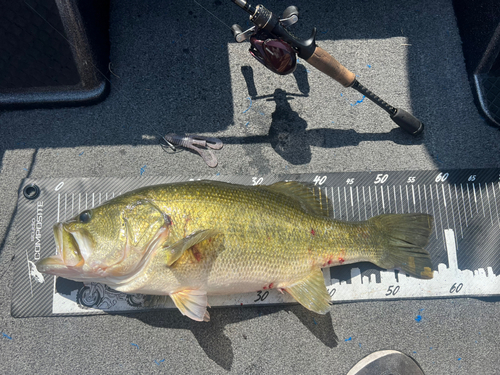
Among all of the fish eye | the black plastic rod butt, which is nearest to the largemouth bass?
the fish eye

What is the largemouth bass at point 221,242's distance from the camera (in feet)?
5.76

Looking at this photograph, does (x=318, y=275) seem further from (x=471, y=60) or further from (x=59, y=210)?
(x=471, y=60)

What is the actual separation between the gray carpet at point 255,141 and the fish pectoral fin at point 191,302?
0.42 m

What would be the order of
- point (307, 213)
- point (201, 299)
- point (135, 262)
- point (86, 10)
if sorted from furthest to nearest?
point (86, 10) < point (307, 213) < point (201, 299) < point (135, 262)

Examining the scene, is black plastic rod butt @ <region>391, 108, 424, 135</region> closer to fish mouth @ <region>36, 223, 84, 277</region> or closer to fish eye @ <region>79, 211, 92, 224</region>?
fish eye @ <region>79, 211, 92, 224</region>

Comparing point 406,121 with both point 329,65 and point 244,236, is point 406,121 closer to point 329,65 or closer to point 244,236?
point 329,65

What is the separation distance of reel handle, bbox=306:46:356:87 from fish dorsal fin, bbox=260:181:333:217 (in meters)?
0.72

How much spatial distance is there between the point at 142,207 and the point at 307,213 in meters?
0.96

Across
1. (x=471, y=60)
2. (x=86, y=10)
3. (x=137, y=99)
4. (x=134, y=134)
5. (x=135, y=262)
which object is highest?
(x=86, y=10)

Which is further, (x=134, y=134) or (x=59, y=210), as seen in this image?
(x=134, y=134)

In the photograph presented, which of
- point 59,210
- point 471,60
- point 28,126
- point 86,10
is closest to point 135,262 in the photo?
point 59,210

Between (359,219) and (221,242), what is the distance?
1056 mm

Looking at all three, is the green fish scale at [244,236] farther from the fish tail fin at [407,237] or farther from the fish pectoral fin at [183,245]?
the fish tail fin at [407,237]

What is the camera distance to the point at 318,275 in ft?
6.83
